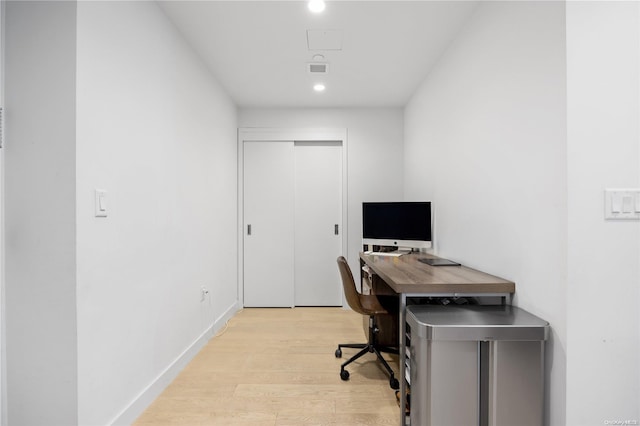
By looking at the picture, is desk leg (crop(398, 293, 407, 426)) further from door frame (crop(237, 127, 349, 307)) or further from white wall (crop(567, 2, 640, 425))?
door frame (crop(237, 127, 349, 307))

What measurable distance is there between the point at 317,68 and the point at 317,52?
11.0 inches

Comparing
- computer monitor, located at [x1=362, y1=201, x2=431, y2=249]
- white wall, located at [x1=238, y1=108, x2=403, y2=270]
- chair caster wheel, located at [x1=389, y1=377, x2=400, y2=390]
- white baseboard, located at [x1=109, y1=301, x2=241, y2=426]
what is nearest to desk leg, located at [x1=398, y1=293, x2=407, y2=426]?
chair caster wheel, located at [x1=389, y1=377, x2=400, y2=390]

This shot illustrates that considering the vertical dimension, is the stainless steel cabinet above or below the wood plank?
below

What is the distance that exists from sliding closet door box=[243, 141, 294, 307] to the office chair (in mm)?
1611

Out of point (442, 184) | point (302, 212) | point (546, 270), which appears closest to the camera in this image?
point (546, 270)

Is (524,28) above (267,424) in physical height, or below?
above

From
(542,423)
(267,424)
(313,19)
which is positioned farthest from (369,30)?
(267,424)

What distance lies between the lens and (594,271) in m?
1.30

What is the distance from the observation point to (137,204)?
1.82 metres

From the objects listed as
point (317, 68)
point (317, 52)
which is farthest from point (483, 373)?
point (317, 68)

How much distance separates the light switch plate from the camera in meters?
1.28

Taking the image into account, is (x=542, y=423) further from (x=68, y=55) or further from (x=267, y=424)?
(x=68, y=55)

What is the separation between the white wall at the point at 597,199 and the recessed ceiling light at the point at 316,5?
1.34m

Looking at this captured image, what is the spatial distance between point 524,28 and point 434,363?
5.45 ft
